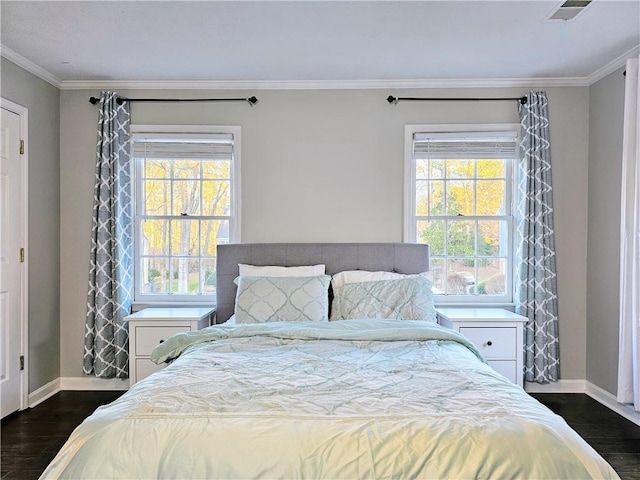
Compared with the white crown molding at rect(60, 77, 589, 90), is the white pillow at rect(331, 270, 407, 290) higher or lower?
lower

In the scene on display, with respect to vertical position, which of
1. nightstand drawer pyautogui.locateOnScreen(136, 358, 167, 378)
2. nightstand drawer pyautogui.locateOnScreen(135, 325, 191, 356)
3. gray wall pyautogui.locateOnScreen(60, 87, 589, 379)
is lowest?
nightstand drawer pyautogui.locateOnScreen(136, 358, 167, 378)

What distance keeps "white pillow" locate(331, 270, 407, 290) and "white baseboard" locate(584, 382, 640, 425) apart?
1854mm

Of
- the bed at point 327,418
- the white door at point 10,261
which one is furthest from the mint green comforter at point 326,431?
the white door at point 10,261

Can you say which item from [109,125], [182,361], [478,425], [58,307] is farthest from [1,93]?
[478,425]

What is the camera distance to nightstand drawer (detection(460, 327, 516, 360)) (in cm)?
343

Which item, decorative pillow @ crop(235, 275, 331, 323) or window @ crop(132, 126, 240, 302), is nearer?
decorative pillow @ crop(235, 275, 331, 323)

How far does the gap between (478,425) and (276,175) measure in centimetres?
285

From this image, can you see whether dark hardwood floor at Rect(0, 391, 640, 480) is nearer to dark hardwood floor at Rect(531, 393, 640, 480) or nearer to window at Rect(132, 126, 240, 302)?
dark hardwood floor at Rect(531, 393, 640, 480)

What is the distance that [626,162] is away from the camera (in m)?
3.17

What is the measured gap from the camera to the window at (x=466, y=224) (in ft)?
13.1

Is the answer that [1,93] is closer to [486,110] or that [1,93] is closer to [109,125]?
[109,125]

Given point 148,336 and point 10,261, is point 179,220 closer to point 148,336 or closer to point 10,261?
point 148,336

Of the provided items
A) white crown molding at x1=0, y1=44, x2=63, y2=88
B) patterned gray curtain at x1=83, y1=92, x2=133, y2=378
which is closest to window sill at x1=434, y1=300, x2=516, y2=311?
patterned gray curtain at x1=83, y1=92, x2=133, y2=378

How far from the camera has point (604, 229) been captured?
3.64 m
